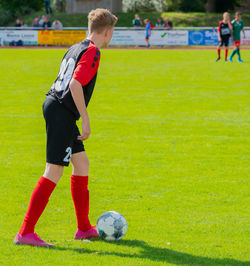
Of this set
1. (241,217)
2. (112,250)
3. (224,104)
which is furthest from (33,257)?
(224,104)

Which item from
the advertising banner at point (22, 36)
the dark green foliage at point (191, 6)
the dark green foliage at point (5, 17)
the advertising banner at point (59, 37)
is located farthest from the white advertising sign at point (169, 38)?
the dark green foliage at point (5, 17)

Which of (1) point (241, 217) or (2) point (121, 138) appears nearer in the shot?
(1) point (241, 217)

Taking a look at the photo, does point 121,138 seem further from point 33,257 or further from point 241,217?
point 33,257

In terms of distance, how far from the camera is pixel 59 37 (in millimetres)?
42656

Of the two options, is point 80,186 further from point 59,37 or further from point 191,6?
point 191,6

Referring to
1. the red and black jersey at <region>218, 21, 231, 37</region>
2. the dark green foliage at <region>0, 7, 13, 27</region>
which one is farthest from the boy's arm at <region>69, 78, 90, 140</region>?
the dark green foliage at <region>0, 7, 13, 27</region>

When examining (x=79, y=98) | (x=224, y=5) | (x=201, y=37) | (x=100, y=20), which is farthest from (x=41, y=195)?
(x=224, y=5)

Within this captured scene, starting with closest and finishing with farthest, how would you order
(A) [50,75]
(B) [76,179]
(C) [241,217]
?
(B) [76,179], (C) [241,217], (A) [50,75]

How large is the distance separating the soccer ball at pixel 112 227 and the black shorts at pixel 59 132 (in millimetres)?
696

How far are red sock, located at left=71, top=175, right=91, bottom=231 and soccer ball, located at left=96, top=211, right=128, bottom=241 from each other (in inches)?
5.6

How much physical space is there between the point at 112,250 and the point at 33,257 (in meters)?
0.70

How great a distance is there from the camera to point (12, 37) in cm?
4241

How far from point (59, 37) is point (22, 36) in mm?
2713

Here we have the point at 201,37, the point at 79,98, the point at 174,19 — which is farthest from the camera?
the point at 174,19
